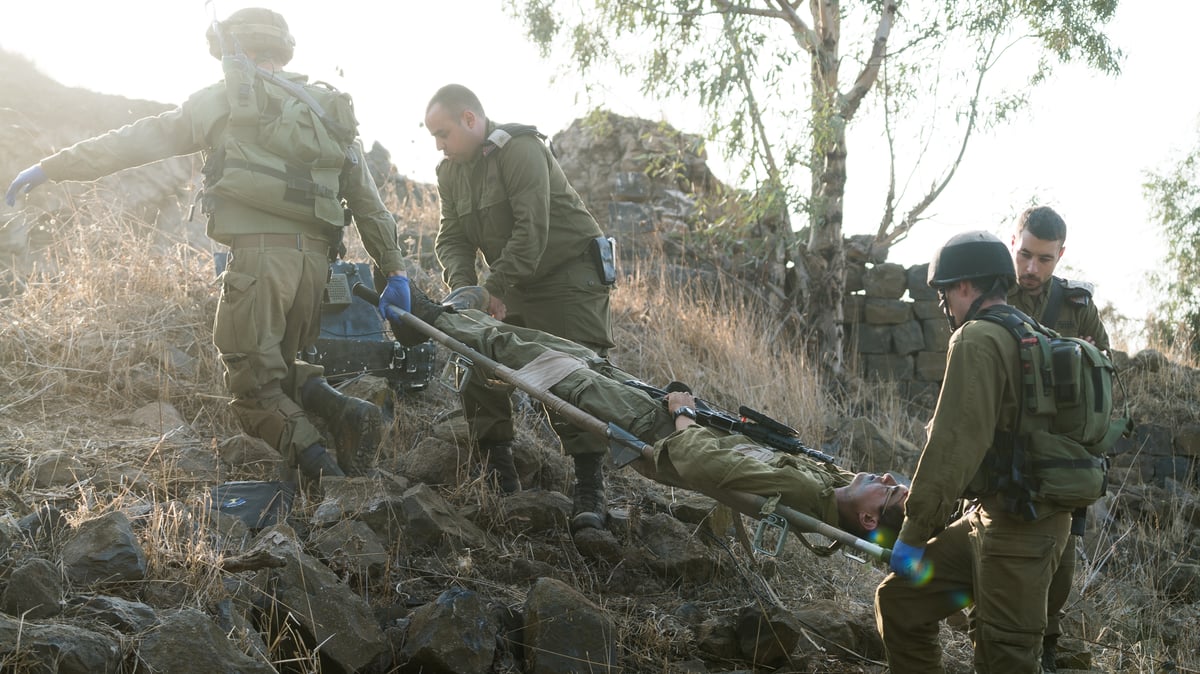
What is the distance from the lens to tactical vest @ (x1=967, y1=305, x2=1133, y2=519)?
2.92 metres

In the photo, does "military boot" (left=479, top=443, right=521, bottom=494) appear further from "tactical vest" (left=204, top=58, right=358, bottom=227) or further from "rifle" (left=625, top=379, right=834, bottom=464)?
"rifle" (left=625, top=379, right=834, bottom=464)

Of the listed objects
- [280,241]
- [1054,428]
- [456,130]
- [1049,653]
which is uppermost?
[456,130]

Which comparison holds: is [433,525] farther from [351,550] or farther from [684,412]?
[684,412]

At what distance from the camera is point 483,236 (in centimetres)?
536

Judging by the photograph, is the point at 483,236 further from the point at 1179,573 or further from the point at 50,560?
the point at 1179,573

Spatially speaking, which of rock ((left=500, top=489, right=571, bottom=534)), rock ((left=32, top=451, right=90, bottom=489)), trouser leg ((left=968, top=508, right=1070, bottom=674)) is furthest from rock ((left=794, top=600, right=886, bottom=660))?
rock ((left=32, top=451, right=90, bottom=489))

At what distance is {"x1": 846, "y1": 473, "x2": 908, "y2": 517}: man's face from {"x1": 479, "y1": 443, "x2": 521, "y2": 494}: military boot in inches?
93.6

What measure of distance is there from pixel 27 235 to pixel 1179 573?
940 centimetres

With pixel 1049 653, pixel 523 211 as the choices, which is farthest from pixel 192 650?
pixel 1049 653

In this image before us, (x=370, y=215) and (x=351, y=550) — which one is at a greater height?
(x=370, y=215)

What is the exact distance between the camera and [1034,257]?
4.36 meters

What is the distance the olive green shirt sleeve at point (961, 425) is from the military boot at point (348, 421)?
289 centimetres

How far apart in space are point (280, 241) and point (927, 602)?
3.23 metres

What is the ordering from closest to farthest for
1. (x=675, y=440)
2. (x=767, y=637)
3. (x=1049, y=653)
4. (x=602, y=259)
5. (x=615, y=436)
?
(x=675, y=440) < (x=615, y=436) < (x=767, y=637) < (x=1049, y=653) < (x=602, y=259)
